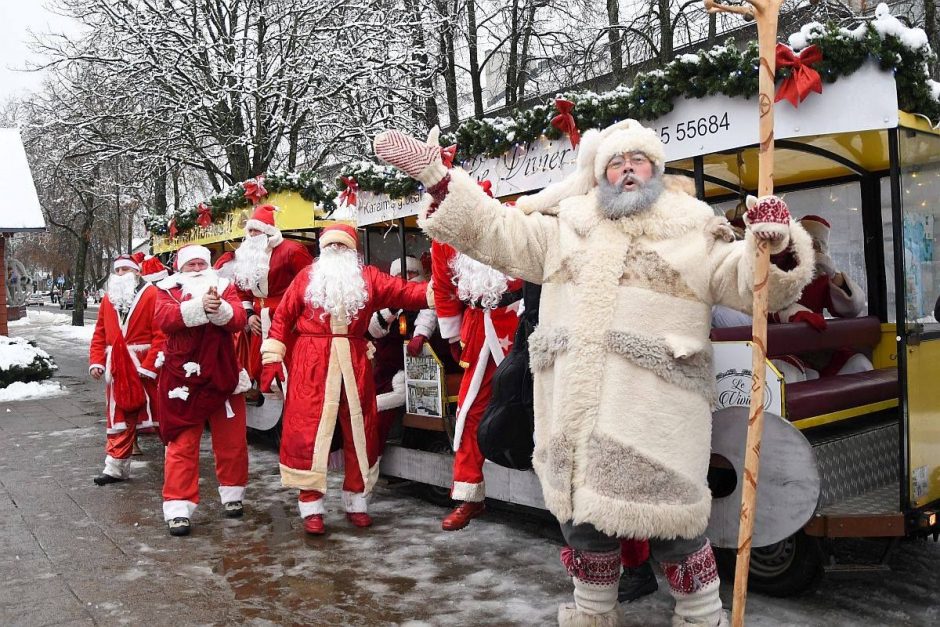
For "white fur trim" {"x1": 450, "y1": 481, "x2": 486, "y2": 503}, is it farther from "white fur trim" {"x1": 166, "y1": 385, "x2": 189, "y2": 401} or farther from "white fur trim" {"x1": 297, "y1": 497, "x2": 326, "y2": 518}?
"white fur trim" {"x1": 166, "y1": 385, "x2": 189, "y2": 401}

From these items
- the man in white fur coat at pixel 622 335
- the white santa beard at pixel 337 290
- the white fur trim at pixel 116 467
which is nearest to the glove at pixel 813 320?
the man in white fur coat at pixel 622 335

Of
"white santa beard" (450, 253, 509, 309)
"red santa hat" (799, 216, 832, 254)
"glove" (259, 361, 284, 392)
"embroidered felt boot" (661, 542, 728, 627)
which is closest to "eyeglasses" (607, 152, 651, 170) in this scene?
"embroidered felt boot" (661, 542, 728, 627)

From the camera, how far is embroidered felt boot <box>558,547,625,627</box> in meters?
3.41

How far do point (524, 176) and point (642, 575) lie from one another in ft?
8.09

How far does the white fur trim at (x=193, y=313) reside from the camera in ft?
19.0

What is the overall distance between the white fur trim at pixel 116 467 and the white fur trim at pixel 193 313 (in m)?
2.15

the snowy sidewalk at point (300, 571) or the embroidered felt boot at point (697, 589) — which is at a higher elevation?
the embroidered felt boot at point (697, 589)

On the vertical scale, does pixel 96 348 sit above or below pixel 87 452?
above

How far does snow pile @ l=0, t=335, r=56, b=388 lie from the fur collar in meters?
13.2

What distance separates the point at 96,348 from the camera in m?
7.61

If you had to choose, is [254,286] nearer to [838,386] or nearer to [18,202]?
[838,386]

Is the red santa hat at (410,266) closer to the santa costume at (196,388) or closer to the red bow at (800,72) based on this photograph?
the santa costume at (196,388)

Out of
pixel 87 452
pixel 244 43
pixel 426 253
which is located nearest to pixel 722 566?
pixel 426 253

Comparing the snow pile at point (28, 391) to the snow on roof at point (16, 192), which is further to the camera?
the snow on roof at point (16, 192)
